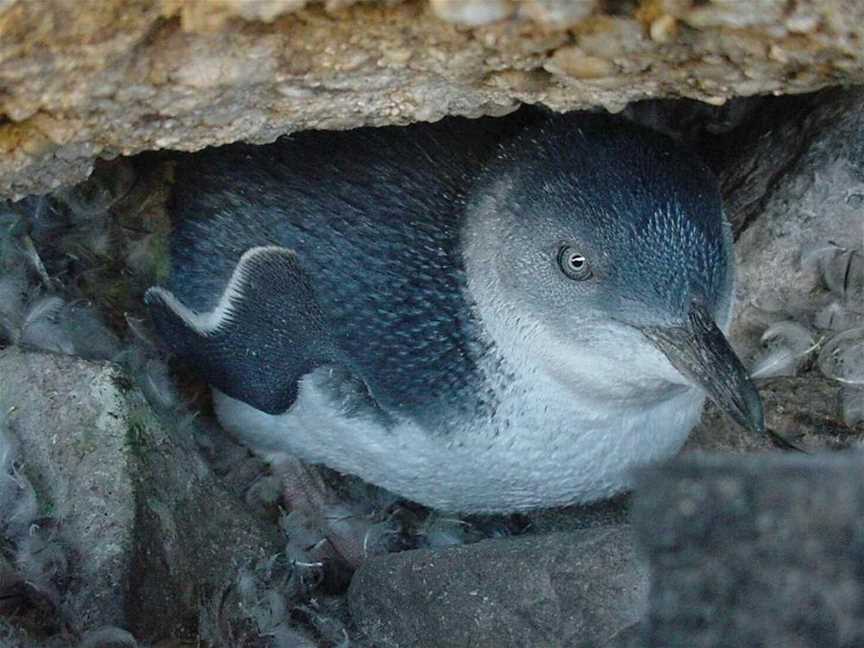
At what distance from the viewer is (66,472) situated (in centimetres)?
193

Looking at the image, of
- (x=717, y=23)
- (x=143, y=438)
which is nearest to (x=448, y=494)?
(x=143, y=438)

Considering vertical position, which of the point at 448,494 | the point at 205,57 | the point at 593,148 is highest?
the point at 205,57

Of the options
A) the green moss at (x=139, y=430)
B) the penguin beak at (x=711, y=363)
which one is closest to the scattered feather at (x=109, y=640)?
the green moss at (x=139, y=430)

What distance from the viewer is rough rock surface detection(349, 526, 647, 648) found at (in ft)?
5.75

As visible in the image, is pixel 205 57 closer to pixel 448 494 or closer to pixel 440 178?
pixel 440 178

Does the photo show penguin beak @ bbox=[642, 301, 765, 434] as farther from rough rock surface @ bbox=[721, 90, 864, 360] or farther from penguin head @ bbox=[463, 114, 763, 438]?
rough rock surface @ bbox=[721, 90, 864, 360]

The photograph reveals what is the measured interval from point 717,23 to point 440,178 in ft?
2.14

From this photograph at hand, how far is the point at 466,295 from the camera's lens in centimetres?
203

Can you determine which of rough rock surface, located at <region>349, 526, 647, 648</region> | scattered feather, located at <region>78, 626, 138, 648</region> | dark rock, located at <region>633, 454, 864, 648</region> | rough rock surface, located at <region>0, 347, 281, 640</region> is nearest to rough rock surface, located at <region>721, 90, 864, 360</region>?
rough rock surface, located at <region>349, 526, 647, 648</region>

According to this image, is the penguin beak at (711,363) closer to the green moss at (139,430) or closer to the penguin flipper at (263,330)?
the penguin flipper at (263,330)

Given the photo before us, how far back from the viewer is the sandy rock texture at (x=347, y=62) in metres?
1.48

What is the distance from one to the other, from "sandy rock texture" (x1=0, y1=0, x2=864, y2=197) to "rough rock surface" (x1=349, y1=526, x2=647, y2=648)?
21.7 inches

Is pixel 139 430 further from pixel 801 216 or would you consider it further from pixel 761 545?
pixel 761 545

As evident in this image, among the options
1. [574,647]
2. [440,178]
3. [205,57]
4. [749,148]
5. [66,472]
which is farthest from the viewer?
[749,148]
